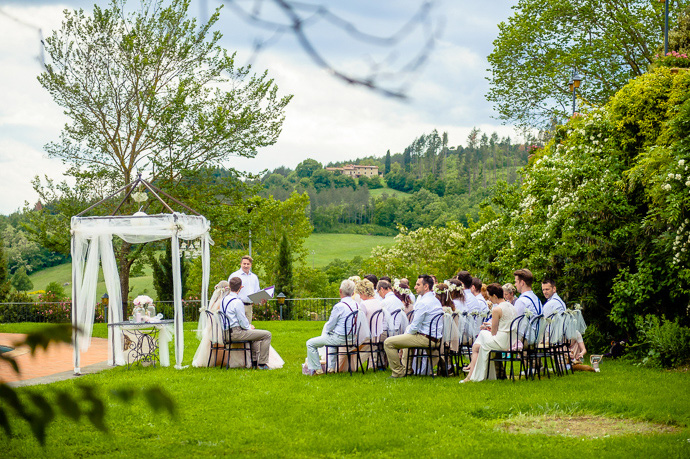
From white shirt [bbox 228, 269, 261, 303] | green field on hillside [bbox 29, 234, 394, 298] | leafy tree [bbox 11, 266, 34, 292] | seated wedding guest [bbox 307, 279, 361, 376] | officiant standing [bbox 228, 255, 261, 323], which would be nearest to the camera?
seated wedding guest [bbox 307, 279, 361, 376]

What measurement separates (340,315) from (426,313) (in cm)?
142

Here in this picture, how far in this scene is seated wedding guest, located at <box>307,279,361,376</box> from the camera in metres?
10.7

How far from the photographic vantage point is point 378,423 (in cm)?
704

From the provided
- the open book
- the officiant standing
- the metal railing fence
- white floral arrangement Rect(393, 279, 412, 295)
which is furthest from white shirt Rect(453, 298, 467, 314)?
the metal railing fence

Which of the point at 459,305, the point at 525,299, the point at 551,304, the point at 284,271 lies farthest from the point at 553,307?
the point at 284,271

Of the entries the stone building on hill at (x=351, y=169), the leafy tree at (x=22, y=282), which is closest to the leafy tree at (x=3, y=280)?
the leafy tree at (x=22, y=282)

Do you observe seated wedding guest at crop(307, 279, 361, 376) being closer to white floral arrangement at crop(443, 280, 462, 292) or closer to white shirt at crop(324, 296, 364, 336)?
white shirt at crop(324, 296, 364, 336)

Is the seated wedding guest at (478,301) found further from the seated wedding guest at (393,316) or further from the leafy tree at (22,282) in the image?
the leafy tree at (22,282)

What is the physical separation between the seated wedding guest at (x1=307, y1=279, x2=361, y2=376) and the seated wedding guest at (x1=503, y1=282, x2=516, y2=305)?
7.77ft

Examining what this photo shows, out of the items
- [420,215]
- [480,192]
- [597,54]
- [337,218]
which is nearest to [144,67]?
[597,54]

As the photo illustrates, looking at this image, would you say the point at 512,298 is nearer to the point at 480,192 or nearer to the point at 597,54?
the point at 597,54

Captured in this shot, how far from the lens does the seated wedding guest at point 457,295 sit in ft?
35.9

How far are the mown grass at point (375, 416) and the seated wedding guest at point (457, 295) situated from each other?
1.44 meters

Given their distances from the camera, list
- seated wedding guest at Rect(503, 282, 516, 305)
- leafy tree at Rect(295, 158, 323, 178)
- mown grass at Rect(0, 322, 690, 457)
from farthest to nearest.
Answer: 1. seated wedding guest at Rect(503, 282, 516, 305)
2. mown grass at Rect(0, 322, 690, 457)
3. leafy tree at Rect(295, 158, 323, 178)
